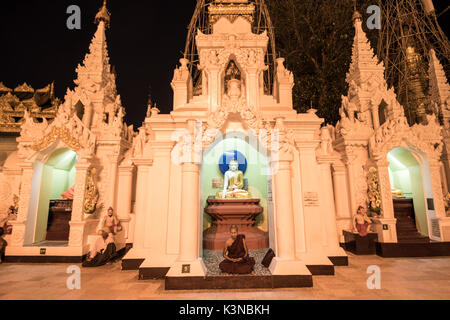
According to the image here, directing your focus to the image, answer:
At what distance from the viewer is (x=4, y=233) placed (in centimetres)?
740

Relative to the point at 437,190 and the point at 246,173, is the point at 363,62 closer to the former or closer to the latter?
the point at 437,190

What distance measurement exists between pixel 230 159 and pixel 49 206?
7032 mm

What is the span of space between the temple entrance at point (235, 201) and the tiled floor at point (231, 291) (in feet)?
2.73

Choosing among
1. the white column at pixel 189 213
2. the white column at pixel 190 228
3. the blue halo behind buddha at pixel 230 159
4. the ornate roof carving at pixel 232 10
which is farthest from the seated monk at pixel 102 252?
the ornate roof carving at pixel 232 10

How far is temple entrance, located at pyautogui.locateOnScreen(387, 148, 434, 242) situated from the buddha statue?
578 cm

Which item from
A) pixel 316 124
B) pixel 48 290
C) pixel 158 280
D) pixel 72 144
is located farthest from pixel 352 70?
pixel 48 290

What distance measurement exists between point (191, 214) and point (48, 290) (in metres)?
3.40

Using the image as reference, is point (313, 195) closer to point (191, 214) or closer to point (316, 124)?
point (316, 124)

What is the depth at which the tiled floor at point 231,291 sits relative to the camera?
416 centimetres

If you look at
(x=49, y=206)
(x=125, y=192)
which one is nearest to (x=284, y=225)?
(x=125, y=192)

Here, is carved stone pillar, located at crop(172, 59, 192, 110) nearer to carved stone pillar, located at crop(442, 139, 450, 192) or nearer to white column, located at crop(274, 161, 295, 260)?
white column, located at crop(274, 161, 295, 260)

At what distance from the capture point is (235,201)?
6934 millimetres

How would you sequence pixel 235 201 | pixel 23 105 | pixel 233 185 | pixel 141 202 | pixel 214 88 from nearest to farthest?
pixel 214 88
pixel 141 202
pixel 235 201
pixel 233 185
pixel 23 105

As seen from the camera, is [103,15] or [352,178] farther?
[103,15]
